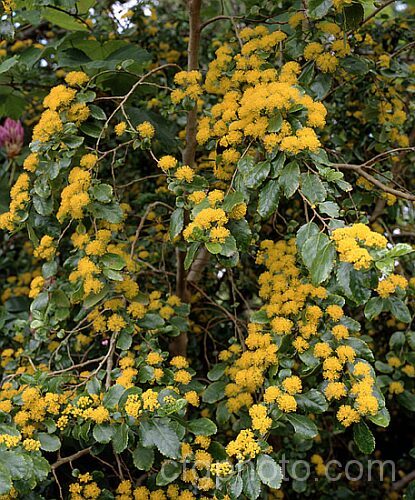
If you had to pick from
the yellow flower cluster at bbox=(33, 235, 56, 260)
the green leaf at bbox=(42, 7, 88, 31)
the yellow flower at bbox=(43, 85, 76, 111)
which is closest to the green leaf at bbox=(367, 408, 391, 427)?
the yellow flower cluster at bbox=(33, 235, 56, 260)

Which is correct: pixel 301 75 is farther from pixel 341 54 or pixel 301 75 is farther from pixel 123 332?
pixel 123 332

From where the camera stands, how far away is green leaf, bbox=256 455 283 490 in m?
1.07

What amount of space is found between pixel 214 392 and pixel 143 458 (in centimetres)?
32

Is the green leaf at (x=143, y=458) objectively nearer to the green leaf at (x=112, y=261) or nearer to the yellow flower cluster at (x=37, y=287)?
the green leaf at (x=112, y=261)

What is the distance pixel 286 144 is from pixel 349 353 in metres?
0.40

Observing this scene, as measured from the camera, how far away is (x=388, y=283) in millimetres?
1212

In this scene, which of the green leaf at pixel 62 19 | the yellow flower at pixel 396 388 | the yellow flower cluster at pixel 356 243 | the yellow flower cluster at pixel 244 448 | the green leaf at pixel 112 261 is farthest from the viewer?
the green leaf at pixel 62 19

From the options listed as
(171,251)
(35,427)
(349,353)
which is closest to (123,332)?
(35,427)

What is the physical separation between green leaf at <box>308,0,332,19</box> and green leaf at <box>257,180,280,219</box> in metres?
0.36

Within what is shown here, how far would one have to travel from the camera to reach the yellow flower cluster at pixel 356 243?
3.26ft

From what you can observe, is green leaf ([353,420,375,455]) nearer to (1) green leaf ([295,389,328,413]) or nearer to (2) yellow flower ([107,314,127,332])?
(1) green leaf ([295,389,328,413])

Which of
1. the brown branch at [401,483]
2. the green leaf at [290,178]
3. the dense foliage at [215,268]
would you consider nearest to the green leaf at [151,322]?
the dense foliage at [215,268]

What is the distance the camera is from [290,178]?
3.81 feet

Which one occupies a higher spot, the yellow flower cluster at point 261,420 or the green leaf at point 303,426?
the yellow flower cluster at point 261,420
